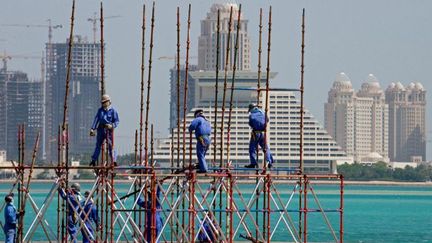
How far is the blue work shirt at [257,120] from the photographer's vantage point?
44812 mm

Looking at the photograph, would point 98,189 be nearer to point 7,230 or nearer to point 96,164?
point 96,164

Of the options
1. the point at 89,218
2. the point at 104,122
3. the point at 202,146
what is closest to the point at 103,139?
the point at 104,122

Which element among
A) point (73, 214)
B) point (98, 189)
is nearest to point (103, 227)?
point (73, 214)

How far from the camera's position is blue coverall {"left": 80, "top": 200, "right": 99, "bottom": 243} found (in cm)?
4305

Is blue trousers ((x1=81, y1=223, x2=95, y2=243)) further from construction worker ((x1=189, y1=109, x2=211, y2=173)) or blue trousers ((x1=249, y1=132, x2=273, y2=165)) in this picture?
blue trousers ((x1=249, y1=132, x2=273, y2=165))

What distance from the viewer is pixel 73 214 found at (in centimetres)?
4469

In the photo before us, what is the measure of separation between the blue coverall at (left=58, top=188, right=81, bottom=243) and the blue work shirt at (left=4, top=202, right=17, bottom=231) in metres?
1.35

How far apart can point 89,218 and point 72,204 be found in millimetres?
1323

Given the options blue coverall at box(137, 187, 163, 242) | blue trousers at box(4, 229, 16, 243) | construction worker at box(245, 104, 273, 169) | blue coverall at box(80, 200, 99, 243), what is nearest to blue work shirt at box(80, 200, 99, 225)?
blue coverall at box(80, 200, 99, 243)

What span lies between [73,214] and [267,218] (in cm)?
478

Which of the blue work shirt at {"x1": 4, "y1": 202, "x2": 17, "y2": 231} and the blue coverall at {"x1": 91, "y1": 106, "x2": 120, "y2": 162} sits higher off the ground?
the blue coverall at {"x1": 91, "y1": 106, "x2": 120, "y2": 162}

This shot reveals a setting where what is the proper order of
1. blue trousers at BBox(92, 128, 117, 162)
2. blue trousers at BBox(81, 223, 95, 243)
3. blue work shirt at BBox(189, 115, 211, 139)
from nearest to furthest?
blue trousers at BBox(92, 128, 117, 162), blue work shirt at BBox(189, 115, 211, 139), blue trousers at BBox(81, 223, 95, 243)

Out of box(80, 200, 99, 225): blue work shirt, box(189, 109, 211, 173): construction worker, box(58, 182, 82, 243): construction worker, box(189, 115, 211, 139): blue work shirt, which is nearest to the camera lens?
box(189, 109, 211, 173): construction worker

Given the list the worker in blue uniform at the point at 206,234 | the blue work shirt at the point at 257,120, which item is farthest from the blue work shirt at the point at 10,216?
the blue work shirt at the point at 257,120
